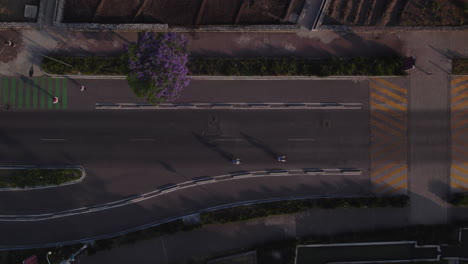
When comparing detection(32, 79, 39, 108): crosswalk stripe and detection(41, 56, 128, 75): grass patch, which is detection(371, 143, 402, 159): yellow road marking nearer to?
detection(41, 56, 128, 75): grass patch

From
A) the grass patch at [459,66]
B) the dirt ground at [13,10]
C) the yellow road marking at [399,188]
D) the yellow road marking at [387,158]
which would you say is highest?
the dirt ground at [13,10]

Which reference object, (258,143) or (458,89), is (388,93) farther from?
A: (258,143)

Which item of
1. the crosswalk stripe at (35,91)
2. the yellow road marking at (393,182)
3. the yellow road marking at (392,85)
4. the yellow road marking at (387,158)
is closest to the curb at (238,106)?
the yellow road marking at (392,85)

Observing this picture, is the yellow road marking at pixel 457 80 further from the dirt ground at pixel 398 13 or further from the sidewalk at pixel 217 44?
the sidewalk at pixel 217 44

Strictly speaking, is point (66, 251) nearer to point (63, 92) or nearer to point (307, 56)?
point (63, 92)

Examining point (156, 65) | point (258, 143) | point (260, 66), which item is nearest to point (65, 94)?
point (156, 65)

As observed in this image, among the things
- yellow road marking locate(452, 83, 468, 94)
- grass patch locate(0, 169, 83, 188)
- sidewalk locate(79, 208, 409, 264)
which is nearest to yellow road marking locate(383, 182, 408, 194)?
sidewalk locate(79, 208, 409, 264)

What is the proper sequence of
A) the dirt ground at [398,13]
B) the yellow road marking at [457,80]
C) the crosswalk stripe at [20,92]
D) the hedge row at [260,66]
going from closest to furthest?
the hedge row at [260,66] → the dirt ground at [398,13] → the crosswalk stripe at [20,92] → the yellow road marking at [457,80]
